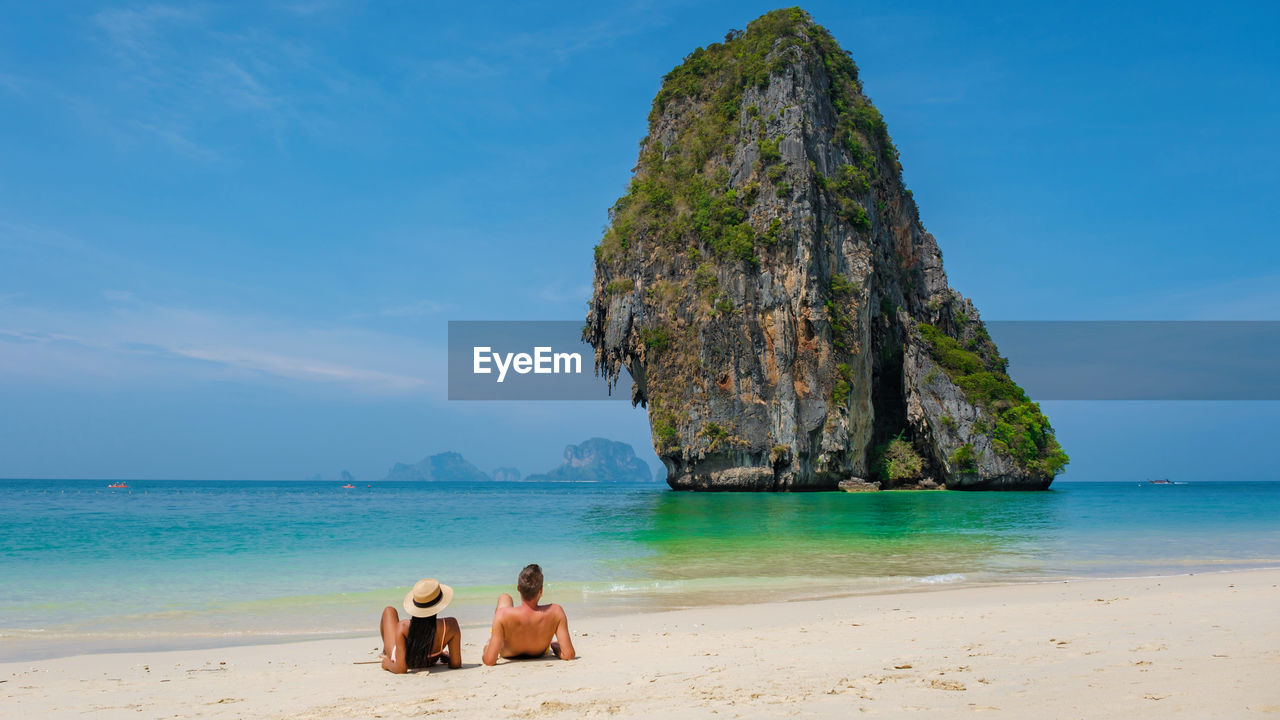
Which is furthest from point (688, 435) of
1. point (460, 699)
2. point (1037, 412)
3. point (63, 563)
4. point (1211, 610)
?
point (460, 699)

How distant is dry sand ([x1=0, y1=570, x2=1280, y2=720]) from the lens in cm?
387

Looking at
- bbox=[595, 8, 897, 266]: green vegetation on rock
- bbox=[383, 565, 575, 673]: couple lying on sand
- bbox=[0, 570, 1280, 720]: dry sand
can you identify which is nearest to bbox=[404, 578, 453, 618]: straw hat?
bbox=[383, 565, 575, 673]: couple lying on sand

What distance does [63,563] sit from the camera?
12.4 m

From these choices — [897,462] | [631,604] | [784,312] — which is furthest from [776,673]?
[897,462]

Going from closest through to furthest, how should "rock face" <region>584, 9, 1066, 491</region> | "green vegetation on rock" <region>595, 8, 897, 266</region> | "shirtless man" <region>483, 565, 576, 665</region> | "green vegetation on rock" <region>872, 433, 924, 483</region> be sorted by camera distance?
"shirtless man" <region>483, 565, 576, 665</region>, "rock face" <region>584, 9, 1066, 491</region>, "green vegetation on rock" <region>595, 8, 897, 266</region>, "green vegetation on rock" <region>872, 433, 924, 483</region>

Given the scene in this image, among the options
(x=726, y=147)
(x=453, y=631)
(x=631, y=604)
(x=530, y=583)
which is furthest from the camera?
(x=726, y=147)

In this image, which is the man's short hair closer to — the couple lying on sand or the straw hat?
the couple lying on sand

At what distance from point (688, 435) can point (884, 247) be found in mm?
18695

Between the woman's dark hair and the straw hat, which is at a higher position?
the straw hat

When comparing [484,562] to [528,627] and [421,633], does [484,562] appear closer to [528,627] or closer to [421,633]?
[528,627]

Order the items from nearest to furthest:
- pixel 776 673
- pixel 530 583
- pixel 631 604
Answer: pixel 776 673, pixel 530 583, pixel 631 604

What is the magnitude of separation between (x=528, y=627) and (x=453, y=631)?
51cm

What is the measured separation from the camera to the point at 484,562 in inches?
492

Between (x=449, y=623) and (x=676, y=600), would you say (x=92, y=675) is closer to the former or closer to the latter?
(x=449, y=623)
